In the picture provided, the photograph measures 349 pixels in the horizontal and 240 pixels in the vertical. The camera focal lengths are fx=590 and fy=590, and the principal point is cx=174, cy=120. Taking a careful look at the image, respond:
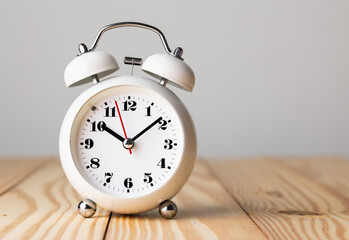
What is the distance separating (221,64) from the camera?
281cm

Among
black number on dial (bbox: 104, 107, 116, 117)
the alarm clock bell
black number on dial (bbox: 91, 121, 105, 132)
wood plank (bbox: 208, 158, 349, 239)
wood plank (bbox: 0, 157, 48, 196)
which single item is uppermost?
the alarm clock bell

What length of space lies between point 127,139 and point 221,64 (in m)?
1.53

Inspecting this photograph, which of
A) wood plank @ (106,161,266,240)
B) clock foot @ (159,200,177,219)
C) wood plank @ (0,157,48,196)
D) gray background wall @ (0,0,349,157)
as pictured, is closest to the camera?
wood plank @ (106,161,266,240)

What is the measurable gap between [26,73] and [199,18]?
2.79 feet

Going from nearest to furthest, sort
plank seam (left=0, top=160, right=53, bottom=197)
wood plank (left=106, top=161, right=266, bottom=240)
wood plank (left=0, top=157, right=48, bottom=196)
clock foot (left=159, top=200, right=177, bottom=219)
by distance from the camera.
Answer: wood plank (left=106, top=161, right=266, bottom=240) → clock foot (left=159, top=200, right=177, bottom=219) → plank seam (left=0, top=160, right=53, bottom=197) → wood plank (left=0, top=157, right=48, bottom=196)

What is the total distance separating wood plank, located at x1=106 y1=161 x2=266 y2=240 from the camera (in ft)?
3.98

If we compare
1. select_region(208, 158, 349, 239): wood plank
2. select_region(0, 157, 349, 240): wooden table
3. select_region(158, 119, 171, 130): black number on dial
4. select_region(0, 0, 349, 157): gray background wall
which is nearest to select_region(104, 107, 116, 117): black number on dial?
select_region(158, 119, 171, 130): black number on dial

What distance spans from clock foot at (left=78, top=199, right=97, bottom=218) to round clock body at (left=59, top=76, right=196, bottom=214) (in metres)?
0.01

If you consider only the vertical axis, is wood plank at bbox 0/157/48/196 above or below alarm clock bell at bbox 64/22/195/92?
below

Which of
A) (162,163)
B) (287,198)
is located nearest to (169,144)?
(162,163)

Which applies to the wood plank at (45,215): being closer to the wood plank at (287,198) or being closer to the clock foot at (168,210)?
the clock foot at (168,210)

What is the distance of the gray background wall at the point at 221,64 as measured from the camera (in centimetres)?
272

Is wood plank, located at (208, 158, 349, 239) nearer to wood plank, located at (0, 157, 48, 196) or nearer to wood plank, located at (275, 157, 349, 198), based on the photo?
wood plank, located at (275, 157, 349, 198)

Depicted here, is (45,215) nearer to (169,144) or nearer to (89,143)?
(89,143)
